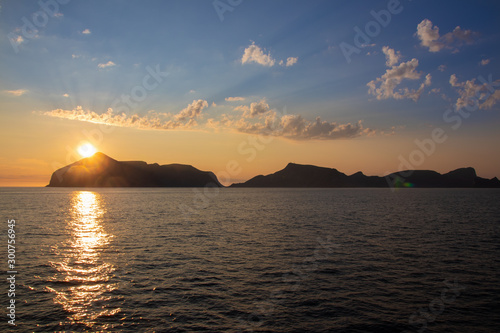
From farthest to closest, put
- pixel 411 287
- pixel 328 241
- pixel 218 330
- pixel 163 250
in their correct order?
pixel 328 241 < pixel 163 250 < pixel 411 287 < pixel 218 330

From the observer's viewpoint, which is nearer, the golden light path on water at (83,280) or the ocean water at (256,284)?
the ocean water at (256,284)

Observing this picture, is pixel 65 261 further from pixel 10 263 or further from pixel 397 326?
pixel 397 326

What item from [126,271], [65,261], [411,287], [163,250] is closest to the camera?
[411,287]

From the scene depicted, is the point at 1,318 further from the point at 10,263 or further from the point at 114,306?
the point at 10,263

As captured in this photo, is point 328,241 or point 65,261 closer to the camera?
point 65,261

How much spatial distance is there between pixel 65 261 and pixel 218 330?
79.0ft

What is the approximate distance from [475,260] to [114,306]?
3804cm

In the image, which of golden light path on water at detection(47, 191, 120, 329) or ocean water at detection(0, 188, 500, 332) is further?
golden light path on water at detection(47, 191, 120, 329)

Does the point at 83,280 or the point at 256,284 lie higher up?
the point at 83,280

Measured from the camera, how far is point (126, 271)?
1148 inches

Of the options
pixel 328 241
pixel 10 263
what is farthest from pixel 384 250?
pixel 10 263

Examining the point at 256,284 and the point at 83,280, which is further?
the point at 83,280

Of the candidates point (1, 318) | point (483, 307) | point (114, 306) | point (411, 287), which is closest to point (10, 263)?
point (1, 318)

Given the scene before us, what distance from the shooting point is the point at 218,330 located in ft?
58.3
